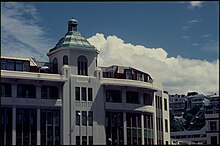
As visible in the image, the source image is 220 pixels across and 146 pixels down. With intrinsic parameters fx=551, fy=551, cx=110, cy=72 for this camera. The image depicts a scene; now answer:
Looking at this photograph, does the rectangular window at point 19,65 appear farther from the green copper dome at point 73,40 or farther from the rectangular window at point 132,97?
the rectangular window at point 132,97

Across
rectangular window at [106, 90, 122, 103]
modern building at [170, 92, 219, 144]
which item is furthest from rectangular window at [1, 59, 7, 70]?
modern building at [170, 92, 219, 144]

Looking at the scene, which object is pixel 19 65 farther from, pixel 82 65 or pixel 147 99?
pixel 147 99

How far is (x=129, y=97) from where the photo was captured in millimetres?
72625

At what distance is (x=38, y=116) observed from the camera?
65.7 meters

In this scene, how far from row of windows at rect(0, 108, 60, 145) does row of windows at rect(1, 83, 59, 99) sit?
1.68m

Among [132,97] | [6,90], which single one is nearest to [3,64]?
[6,90]

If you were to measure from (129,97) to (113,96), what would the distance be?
2.38 metres

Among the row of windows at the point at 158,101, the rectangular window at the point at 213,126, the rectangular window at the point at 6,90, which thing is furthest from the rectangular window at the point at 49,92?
the rectangular window at the point at 213,126

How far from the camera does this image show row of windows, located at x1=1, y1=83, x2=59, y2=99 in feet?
211

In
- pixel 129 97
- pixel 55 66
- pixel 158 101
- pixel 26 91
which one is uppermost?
pixel 55 66

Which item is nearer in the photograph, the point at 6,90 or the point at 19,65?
the point at 6,90

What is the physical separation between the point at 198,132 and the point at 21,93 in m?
74.5

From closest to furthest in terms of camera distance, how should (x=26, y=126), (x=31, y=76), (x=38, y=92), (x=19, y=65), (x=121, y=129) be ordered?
(x=26, y=126)
(x=31, y=76)
(x=38, y=92)
(x=19, y=65)
(x=121, y=129)

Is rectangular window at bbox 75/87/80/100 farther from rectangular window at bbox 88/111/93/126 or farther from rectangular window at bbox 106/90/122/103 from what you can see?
rectangular window at bbox 106/90/122/103
